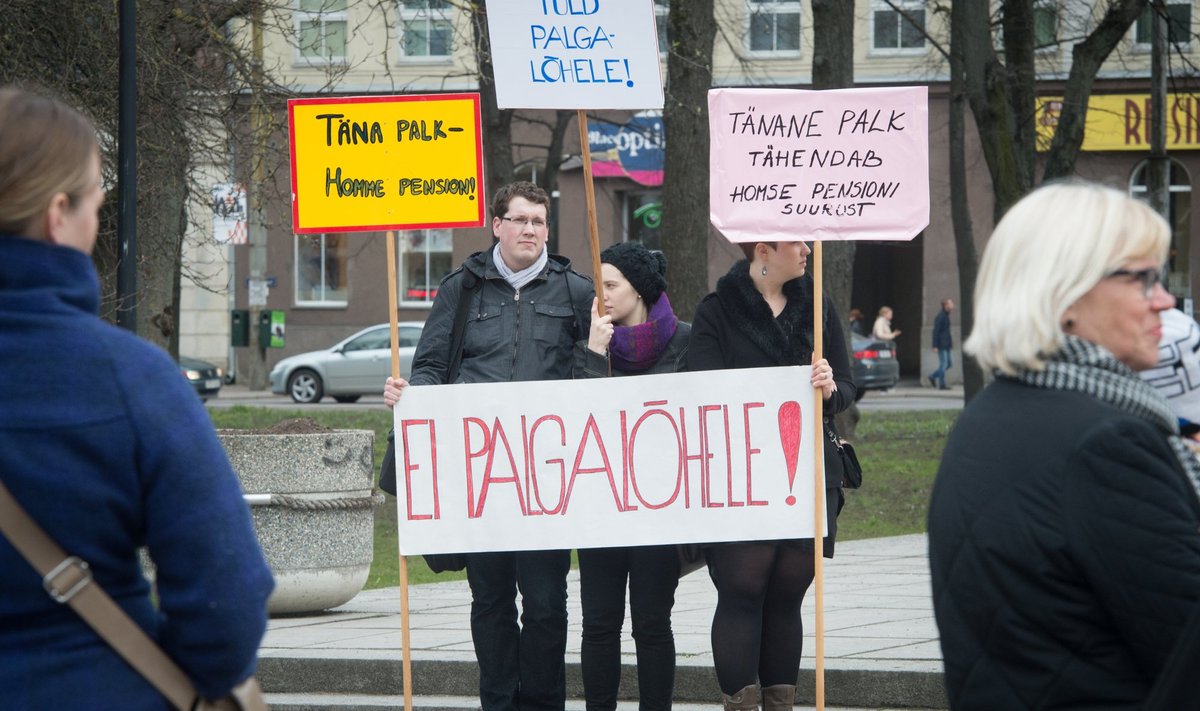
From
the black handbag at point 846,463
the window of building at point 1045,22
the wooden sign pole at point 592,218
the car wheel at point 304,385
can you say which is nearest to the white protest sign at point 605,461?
the black handbag at point 846,463

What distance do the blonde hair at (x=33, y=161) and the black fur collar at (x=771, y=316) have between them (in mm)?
3594

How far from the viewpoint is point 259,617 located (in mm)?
2562

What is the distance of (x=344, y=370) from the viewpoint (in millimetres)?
29297

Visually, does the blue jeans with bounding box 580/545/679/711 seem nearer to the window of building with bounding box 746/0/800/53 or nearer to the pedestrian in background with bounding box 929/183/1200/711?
the pedestrian in background with bounding box 929/183/1200/711

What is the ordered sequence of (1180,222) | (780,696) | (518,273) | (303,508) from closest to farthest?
(780,696) → (518,273) → (303,508) → (1180,222)

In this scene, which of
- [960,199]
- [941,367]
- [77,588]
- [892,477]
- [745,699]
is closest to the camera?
[77,588]

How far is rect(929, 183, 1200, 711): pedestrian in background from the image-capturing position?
2.44m

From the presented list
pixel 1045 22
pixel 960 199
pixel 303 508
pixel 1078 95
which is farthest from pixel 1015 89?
pixel 303 508

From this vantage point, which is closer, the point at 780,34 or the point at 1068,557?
the point at 1068,557

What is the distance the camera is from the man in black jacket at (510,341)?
6027 mm

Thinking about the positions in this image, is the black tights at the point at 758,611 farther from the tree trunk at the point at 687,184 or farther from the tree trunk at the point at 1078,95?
the tree trunk at the point at 1078,95

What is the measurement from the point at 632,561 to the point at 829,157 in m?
1.67

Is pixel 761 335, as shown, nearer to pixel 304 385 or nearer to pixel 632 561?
pixel 632 561

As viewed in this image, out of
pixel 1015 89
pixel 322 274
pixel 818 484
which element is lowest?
pixel 818 484
